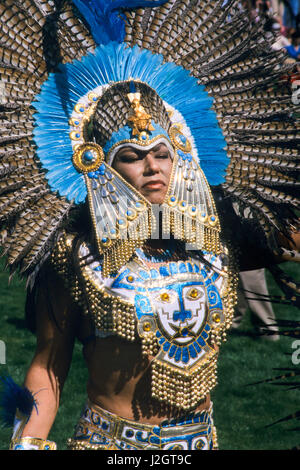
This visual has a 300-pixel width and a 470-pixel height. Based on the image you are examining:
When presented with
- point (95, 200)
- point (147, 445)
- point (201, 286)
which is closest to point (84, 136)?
point (95, 200)

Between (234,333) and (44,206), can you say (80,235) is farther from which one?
(234,333)

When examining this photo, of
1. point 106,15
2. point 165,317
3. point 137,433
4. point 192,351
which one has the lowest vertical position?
point 137,433

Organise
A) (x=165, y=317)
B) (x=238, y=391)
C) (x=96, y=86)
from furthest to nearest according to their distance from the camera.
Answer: (x=238, y=391)
(x=96, y=86)
(x=165, y=317)

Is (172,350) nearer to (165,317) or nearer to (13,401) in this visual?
(165,317)

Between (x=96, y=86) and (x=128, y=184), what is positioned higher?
(x=96, y=86)

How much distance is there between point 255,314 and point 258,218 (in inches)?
151

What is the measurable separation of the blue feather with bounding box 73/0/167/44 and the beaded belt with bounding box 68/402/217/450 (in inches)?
61.5

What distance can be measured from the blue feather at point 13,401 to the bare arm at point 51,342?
0.04 meters

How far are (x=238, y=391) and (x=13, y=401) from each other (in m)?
3.28

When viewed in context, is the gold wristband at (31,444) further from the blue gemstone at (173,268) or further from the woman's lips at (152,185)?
the woman's lips at (152,185)

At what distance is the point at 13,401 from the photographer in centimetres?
307

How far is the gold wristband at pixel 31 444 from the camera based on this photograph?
2.96 m

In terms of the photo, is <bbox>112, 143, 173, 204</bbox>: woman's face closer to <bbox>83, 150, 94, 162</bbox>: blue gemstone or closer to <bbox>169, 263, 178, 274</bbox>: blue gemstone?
<bbox>83, 150, 94, 162</bbox>: blue gemstone

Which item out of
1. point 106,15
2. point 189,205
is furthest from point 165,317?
point 106,15
